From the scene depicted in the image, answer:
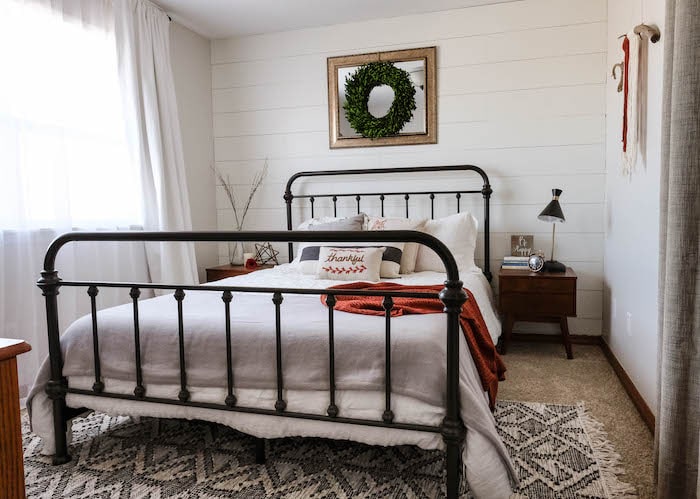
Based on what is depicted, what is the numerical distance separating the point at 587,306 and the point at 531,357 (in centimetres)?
62

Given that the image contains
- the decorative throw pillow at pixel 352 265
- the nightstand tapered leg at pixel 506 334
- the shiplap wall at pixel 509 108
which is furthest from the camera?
the shiplap wall at pixel 509 108

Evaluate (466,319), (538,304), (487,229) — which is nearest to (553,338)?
A: (538,304)

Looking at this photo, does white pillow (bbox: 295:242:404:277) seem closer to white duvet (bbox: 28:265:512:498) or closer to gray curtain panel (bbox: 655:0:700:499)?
white duvet (bbox: 28:265:512:498)

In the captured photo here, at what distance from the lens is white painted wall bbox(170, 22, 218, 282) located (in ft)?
12.5

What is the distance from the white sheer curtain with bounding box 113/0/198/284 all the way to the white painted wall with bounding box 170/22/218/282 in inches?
9.6

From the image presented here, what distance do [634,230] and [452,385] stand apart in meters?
1.56

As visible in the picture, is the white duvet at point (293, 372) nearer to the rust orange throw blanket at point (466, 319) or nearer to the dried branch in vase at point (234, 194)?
the rust orange throw blanket at point (466, 319)

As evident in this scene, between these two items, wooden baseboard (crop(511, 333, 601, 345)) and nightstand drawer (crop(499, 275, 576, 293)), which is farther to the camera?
wooden baseboard (crop(511, 333, 601, 345))

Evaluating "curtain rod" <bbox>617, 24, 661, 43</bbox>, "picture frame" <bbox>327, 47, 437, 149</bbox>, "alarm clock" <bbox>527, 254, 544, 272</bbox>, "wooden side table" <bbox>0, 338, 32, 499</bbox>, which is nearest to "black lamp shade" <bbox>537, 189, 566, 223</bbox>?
"alarm clock" <bbox>527, 254, 544, 272</bbox>

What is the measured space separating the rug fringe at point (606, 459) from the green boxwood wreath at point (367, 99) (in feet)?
7.47

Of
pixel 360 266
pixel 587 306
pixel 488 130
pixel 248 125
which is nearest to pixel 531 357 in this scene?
pixel 587 306

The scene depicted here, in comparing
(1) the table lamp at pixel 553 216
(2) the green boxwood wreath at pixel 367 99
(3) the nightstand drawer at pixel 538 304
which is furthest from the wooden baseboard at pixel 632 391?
(2) the green boxwood wreath at pixel 367 99

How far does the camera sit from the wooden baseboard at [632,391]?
6.76 feet


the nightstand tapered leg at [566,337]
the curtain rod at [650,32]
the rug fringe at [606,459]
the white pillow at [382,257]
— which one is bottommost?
the rug fringe at [606,459]
